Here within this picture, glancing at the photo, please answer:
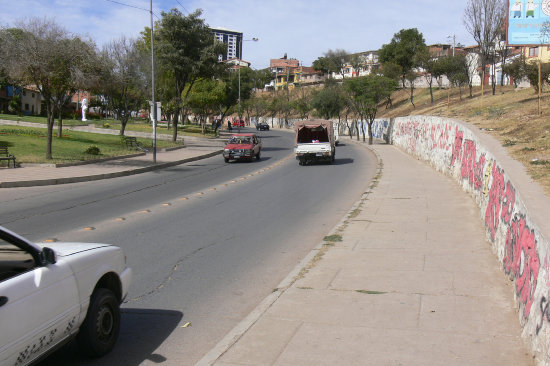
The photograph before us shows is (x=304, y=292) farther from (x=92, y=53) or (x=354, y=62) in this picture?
(x=354, y=62)

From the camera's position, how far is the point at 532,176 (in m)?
10.1

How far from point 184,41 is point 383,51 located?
58.0m

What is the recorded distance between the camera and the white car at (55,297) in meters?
3.54

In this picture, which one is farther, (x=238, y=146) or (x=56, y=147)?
(x=238, y=146)

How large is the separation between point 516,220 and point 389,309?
2.17 meters

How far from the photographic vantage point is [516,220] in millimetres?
6637

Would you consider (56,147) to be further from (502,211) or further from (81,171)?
(502,211)

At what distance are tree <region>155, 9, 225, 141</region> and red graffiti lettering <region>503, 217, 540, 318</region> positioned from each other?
36.3m

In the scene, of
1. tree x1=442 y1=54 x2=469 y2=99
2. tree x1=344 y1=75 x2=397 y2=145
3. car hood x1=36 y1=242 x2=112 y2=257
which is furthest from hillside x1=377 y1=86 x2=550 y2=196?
tree x1=442 y1=54 x2=469 y2=99

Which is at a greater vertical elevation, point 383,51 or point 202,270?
point 383,51

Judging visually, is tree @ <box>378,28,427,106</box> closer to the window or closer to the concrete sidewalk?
the window

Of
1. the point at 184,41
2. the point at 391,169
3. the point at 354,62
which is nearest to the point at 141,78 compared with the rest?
the point at 184,41

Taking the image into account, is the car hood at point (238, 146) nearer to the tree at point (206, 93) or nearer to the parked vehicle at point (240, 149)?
the parked vehicle at point (240, 149)

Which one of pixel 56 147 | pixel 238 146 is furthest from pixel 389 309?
pixel 56 147
